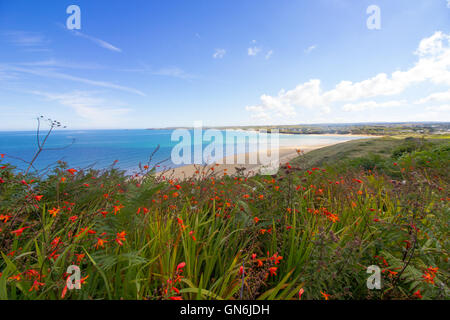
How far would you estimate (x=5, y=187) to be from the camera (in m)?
2.12

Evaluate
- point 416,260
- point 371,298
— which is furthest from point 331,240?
point 416,260

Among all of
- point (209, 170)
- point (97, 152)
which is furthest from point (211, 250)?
point (97, 152)

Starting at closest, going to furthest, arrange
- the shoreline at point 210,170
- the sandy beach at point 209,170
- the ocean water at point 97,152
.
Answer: the shoreline at point 210,170, the sandy beach at point 209,170, the ocean water at point 97,152

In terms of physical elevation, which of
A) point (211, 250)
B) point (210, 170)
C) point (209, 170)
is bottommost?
point (211, 250)

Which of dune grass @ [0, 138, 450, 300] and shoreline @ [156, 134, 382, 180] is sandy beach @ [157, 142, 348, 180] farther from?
dune grass @ [0, 138, 450, 300]

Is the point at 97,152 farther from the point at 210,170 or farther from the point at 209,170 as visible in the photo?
the point at 209,170

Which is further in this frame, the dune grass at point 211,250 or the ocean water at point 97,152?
the ocean water at point 97,152

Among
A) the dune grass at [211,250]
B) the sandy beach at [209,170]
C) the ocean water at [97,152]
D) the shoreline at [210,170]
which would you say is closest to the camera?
the dune grass at [211,250]

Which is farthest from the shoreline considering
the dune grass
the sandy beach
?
the dune grass

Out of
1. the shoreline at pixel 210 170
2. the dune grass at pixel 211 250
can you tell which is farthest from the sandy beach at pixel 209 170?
the dune grass at pixel 211 250

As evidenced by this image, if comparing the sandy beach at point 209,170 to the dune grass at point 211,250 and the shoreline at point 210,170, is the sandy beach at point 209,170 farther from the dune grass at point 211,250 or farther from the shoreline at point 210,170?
the dune grass at point 211,250

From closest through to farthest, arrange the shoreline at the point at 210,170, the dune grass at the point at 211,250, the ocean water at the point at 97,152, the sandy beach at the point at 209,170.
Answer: the dune grass at the point at 211,250 < the shoreline at the point at 210,170 < the sandy beach at the point at 209,170 < the ocean water at the point at 97,152
